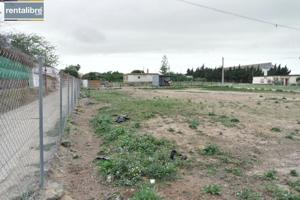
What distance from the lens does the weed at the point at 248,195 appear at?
16.0 feet

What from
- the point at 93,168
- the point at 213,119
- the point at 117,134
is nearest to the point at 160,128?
the point at 117,134

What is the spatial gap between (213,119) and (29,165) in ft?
28.3

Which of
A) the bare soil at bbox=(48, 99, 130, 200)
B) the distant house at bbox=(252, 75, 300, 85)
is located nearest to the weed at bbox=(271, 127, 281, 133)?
the bare soil at bbox=(48, 99, 130, 200)

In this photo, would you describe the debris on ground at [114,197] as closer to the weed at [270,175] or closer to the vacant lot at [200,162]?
the vacant lot at [200,162]

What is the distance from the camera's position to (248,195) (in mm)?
4961

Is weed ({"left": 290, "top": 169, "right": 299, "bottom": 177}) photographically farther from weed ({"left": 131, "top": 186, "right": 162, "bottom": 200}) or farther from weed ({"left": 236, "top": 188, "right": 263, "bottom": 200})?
weed ({"left": 131, "top": 186, "right": 162, "bottom": 200})

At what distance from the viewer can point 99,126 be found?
458 inches

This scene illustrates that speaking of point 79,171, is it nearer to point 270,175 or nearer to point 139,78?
point 270,175

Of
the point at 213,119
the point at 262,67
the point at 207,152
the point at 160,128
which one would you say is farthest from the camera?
the point at 262,67

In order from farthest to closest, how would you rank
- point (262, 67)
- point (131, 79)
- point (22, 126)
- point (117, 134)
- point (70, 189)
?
point (262, 67)
point (131, 79)
point (117, 134)
point (70, 189)
point (22, 126)

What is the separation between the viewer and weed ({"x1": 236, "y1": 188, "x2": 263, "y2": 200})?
4.88 metres

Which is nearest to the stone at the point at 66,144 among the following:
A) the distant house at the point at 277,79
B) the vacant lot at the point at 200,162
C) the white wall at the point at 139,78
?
the vacant lot at the point at 200,162

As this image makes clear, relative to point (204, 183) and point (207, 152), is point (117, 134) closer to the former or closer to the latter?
point (207, 152)

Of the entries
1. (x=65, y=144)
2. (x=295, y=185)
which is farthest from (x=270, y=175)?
(x=65, y=144)
